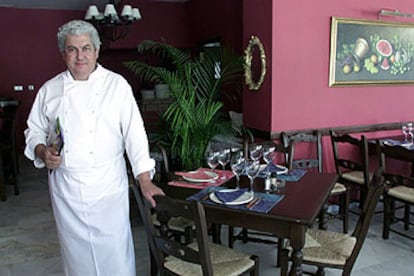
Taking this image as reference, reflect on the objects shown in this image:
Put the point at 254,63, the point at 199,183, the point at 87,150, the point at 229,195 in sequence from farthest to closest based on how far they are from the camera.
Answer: the point at 254,63
the point at 199,183
the point at 229,195
the point at 87,150

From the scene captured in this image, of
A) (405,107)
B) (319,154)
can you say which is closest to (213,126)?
(319,154)

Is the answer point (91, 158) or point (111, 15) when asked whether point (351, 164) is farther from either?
point (111, 15)

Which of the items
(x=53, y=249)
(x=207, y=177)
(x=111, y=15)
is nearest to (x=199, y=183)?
(x=207, y=177)

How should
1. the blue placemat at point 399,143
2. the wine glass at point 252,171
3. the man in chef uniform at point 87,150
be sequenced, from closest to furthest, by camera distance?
the man in chef uniform at point 87,150, the wine glass at point 252,171, the blue placemat at point 399,143

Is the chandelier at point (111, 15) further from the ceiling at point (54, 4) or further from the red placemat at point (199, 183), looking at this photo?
the red placemat at point (199, 183)

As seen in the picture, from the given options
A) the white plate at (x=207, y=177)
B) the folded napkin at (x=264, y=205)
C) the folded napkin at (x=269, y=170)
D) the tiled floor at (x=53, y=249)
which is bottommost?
the tiled floor at (x=53, y=249)

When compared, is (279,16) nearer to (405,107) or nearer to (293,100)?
(293,100)

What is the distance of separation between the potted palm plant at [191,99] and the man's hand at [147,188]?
1532mm

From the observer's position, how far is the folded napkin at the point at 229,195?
2057mm

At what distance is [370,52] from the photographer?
3928mm

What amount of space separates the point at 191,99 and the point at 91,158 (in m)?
1.70

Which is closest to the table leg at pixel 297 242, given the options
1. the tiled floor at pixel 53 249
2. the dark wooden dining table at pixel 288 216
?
the dark wooden dining table at pixel 288 216

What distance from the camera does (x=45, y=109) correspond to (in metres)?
1.89

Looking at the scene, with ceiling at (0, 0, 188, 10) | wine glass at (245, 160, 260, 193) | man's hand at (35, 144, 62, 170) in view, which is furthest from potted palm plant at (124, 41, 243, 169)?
Answer: ceiling at (0, 0, 188, 10)
